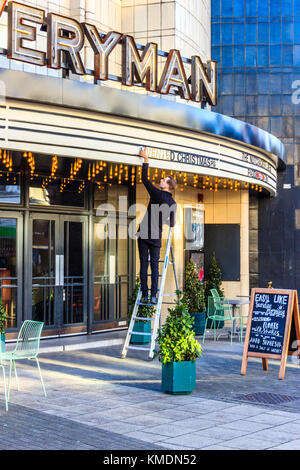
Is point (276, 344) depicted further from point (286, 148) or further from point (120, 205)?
point (286, 148)

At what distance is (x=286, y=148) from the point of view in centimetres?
2041

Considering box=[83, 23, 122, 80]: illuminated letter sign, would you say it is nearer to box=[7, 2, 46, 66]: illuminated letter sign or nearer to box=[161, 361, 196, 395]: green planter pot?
box=[7, 2, 46, 66]: illuminated letter sign

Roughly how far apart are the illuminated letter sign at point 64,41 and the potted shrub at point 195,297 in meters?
6.18

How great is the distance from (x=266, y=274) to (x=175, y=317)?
1137 centimetres

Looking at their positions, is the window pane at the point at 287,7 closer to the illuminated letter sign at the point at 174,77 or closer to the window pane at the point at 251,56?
the window pane at the point at 251,56

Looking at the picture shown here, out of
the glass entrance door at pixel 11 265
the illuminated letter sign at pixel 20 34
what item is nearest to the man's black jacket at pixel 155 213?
the illuminated letter sign at pixel 20 34

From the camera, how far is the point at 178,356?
29.4ft

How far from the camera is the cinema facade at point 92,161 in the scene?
10703mm

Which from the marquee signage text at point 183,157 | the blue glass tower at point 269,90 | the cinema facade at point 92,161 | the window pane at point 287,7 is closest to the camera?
the cinema facade at point 92,161

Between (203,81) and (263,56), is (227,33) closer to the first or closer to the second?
(263,56)

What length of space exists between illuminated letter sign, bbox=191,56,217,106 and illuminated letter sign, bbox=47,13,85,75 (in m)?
2.80

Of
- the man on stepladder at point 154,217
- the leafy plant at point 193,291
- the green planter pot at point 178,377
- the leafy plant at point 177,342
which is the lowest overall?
the green planter pot at point 178,377

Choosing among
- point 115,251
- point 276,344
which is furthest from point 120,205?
point 276,344
